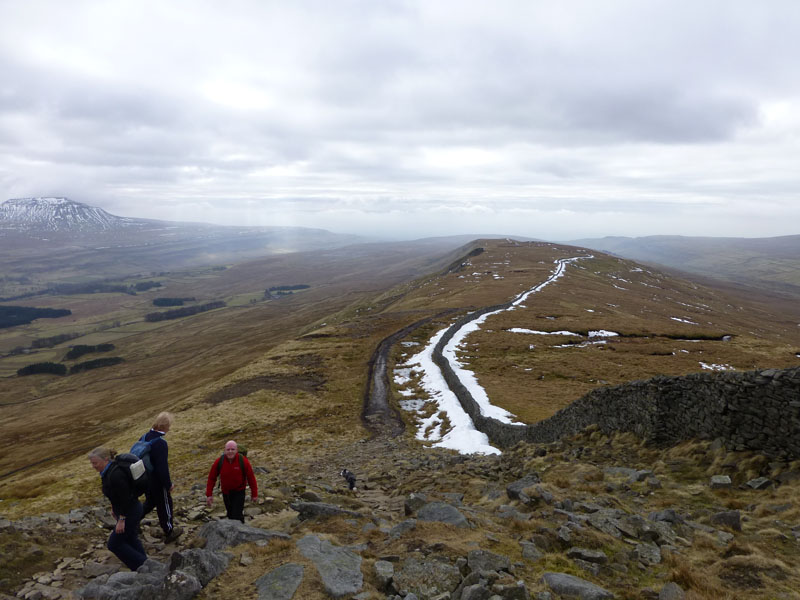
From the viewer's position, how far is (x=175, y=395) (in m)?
63.5

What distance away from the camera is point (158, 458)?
9.47 meters

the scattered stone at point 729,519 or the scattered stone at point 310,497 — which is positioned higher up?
the scattered stone at point 729,519

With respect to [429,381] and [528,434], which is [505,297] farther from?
[528,434]

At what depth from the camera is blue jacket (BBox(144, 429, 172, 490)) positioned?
9438mm

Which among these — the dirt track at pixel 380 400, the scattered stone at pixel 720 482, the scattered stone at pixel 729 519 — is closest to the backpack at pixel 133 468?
the scattered stone at pixel 729 519

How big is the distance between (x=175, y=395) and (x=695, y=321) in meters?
96.1

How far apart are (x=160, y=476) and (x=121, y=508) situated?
1.26 meters

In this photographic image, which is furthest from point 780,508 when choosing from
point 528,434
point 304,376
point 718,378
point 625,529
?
point 304,376

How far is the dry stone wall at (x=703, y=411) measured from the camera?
444 inches

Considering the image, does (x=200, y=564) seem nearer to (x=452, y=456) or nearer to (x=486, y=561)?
(x=486, y=561)

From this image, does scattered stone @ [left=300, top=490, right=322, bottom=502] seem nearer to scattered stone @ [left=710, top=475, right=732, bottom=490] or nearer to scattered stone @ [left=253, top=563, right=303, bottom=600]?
scattered stone @ [left=253, top=563, right=303, bottom=600]

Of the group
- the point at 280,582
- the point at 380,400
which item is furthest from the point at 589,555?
the point at 380,400

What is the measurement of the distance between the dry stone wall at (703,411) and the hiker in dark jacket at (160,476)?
16.4m

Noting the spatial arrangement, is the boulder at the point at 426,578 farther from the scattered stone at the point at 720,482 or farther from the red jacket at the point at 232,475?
the scattered stone at the point at 720,482
